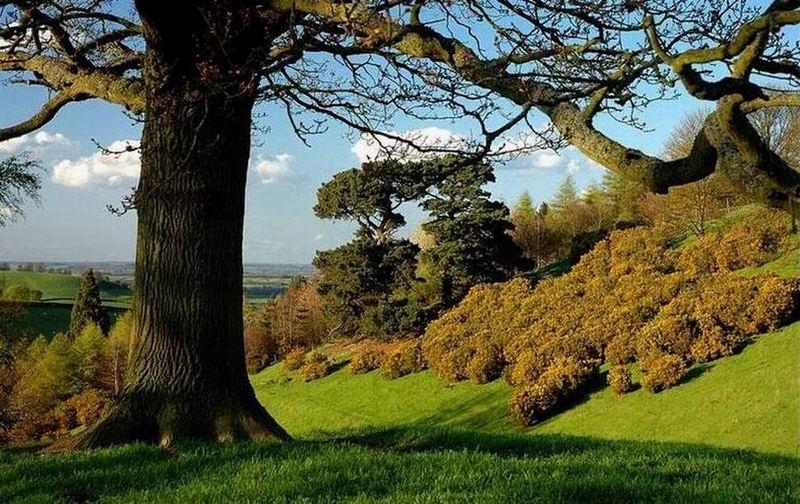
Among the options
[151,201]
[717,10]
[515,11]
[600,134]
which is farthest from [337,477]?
[717,10]

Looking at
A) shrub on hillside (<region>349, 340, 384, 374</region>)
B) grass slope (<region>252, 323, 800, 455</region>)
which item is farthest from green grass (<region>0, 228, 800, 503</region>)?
shrub on hillside (<region>349, 340, 384, 374</region>)

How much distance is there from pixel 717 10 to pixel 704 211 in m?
24.5

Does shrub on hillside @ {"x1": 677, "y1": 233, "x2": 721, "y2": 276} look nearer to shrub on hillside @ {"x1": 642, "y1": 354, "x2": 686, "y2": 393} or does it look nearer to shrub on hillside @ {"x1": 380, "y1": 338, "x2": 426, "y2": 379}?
shrub on hillside @ {"x1": 642, "y1": 354, "x2": 686, "y2": 393}

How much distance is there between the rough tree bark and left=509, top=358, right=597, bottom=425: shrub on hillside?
13.1m

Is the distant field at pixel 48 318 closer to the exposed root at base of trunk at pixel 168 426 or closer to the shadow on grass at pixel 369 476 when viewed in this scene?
the exposed root at base of trunk at pixel 168 426

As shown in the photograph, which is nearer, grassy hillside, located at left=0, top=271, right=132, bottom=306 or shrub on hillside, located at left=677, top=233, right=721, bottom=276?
shrub on hillside, located at left=677, top=233, right=721, bottom=276

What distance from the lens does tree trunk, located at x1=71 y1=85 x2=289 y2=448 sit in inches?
225

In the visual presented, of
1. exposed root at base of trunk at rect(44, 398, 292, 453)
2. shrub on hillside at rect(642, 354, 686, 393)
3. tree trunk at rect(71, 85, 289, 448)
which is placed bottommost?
shrub on hillside at rect(642, 354, 686, 393)

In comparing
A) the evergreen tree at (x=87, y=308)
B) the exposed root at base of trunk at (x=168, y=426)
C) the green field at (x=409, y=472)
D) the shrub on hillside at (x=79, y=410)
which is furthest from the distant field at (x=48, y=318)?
the green field at (x=409, y=472)

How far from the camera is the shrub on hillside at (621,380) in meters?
17.2

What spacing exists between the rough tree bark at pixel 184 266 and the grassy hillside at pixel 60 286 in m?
79.8

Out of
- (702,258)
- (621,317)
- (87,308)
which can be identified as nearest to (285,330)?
(87,308)

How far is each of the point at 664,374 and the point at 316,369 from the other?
1919cm

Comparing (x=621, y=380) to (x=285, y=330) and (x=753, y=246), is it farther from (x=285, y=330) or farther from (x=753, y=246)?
(x=285, y=330)
